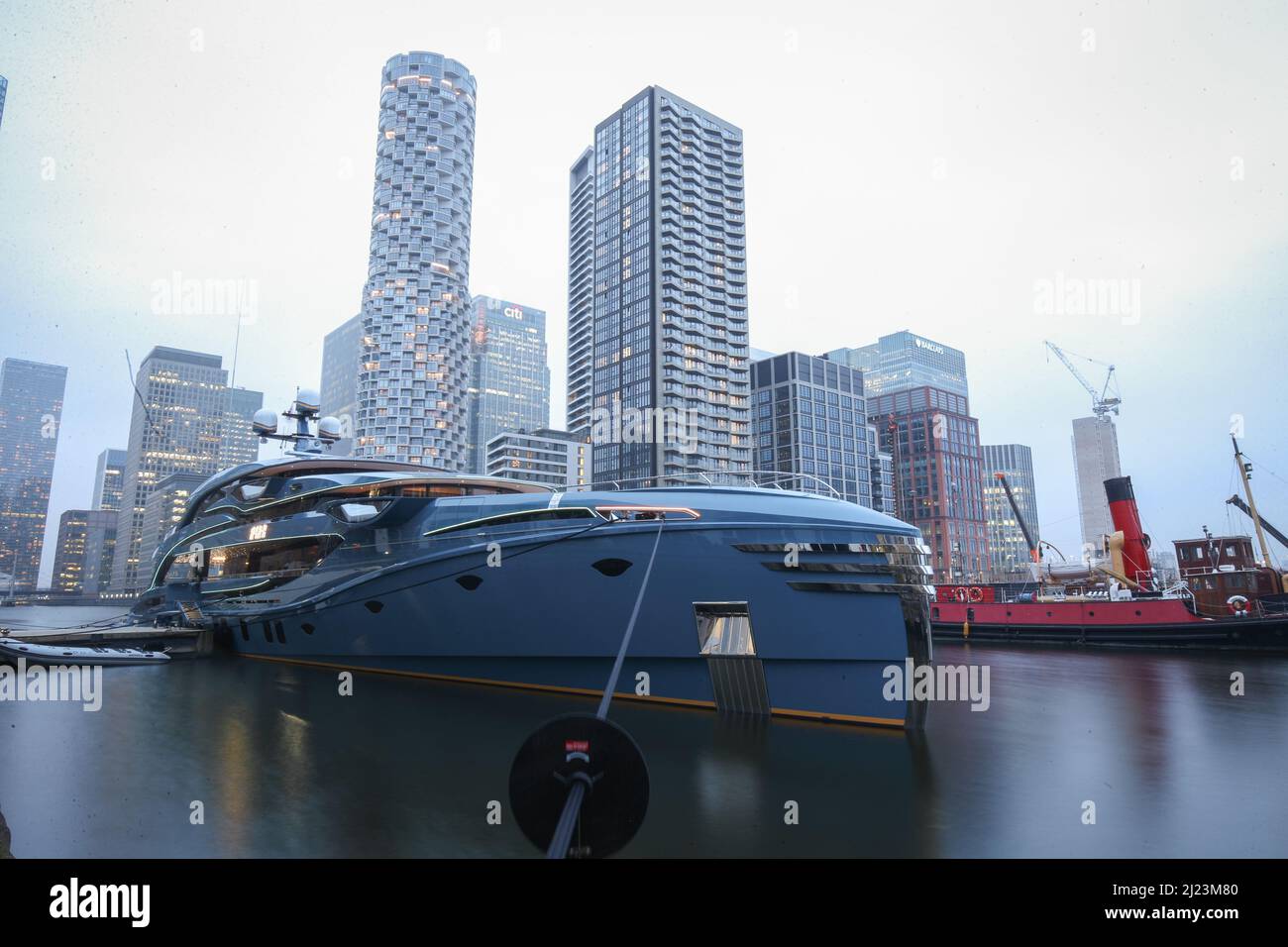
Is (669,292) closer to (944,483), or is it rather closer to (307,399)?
(307,399)

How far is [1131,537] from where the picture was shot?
40406 millimetres

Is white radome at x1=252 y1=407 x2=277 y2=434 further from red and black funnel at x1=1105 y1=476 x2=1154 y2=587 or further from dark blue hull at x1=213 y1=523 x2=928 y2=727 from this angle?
red and black funnel at x1=1105 y1=476 x2=1154 y2=587

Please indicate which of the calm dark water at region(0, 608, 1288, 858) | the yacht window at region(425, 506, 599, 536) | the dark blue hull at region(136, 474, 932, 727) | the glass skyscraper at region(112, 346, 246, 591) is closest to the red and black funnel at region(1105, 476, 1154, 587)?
the calm dark water at region(0, 608, 1288, 858)

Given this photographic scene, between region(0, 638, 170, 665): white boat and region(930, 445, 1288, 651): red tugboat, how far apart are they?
49023 mm

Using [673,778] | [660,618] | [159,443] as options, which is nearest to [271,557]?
[660,618]

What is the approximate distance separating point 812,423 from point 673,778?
12604cm

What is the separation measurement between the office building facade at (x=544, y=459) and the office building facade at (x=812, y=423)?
36.5m

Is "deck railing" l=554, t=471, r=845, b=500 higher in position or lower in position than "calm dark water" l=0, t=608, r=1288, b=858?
higher

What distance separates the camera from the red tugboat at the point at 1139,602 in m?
34.9

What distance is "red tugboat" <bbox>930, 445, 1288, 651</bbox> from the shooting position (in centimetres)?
3494

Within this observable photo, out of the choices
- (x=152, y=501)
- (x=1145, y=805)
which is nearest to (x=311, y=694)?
(x=1145, y=805)
